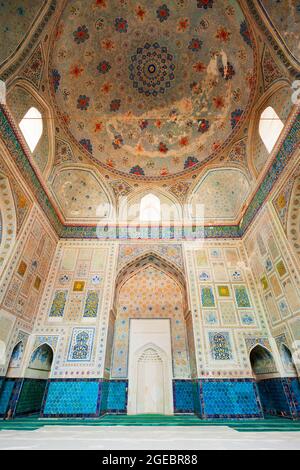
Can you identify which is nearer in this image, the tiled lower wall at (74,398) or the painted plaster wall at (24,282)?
the painted plaster wall at (24,282)

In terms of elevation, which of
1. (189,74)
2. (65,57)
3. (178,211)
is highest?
(189,74)

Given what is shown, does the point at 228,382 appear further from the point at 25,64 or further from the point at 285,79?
the point at 25,64

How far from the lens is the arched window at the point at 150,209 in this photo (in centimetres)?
952

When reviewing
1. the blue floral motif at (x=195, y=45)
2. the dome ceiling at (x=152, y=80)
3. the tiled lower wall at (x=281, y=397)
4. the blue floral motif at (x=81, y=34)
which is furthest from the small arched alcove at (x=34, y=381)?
the blue floral motif at (x=195, y=45)

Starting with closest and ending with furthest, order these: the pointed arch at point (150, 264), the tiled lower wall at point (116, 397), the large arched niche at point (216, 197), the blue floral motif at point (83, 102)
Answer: the tiled lower wall at point (116, 397), the blue floral motif at point (83, 102), the pointed arch at point (150, 264), the large arched niche at point (216, 197)

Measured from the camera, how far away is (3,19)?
549 centimetres

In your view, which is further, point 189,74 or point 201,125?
point 201,125

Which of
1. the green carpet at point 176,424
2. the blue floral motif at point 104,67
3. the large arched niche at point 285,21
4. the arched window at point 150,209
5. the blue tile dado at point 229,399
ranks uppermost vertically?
the blue floral motif at point 104,67

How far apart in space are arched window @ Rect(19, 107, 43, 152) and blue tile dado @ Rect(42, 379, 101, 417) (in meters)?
6.78

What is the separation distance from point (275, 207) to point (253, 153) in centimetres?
234

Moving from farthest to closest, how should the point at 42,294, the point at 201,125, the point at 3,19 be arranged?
the point at 201,125
the point at 42,294
the point at 3,19

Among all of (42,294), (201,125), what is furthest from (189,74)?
(42,294)

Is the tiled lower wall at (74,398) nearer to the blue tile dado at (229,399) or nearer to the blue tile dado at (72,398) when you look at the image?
the blue tile dado at (72,398)

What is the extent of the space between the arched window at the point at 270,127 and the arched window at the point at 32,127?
6.93m
